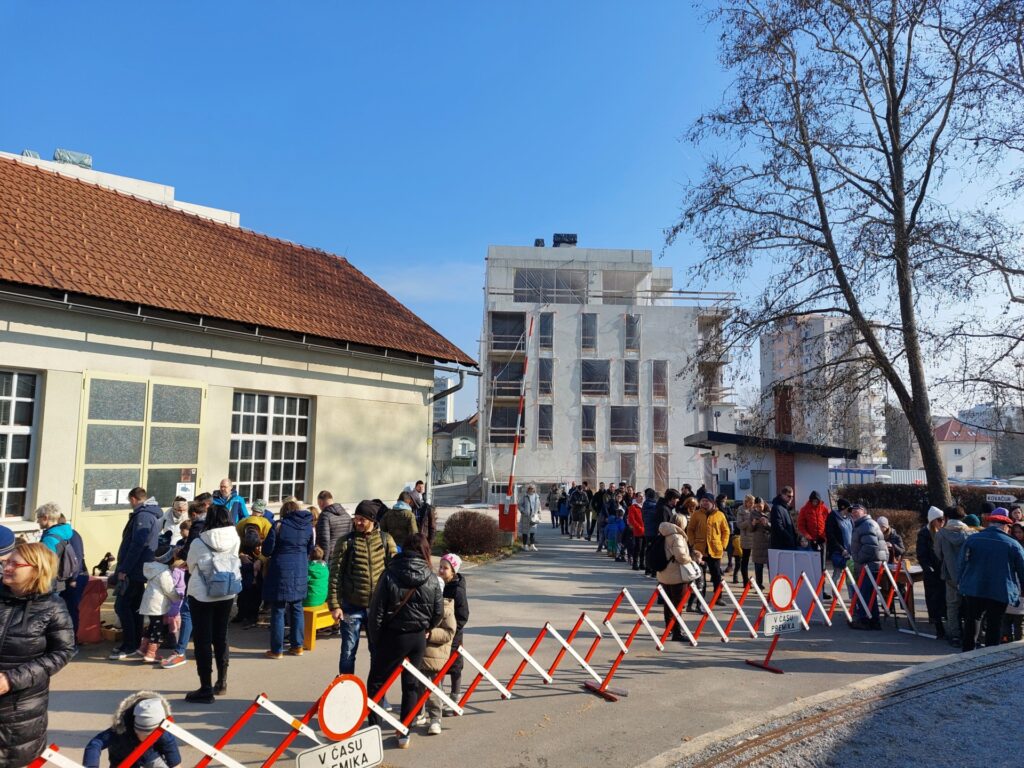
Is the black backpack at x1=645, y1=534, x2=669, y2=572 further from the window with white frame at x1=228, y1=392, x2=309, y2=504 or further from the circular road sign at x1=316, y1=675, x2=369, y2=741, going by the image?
the window with white frame at x1=228, y1=392, x2=309, y2=504

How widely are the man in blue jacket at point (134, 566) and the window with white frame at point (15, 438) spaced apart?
388 centimetres

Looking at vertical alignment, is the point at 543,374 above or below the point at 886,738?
above

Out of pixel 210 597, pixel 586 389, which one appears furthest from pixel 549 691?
pixel 586 389

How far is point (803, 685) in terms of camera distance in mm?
6906

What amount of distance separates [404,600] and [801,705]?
3.91 metres

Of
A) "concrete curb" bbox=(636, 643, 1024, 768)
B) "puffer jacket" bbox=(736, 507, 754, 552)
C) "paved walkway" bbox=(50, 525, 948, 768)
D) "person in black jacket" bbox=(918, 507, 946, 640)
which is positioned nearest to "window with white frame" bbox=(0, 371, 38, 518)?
"paved walkway" bbox=(50, 525, 948, 768)

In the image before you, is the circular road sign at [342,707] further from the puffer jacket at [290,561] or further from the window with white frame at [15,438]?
the window with white frame at [15,438]

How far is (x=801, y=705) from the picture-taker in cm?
606

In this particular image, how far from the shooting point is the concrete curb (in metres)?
4.95

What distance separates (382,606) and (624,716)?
2550 mm

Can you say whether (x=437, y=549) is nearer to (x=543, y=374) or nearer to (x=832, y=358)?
(x=832, y=358)

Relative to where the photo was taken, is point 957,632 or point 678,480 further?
point 678,480

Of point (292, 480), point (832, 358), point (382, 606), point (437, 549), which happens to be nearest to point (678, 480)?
point (832, 358)

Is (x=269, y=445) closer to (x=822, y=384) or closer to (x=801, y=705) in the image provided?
(x=801, y=705)
